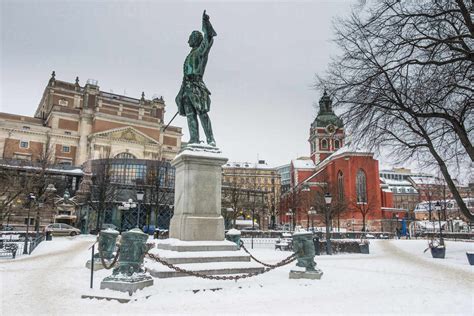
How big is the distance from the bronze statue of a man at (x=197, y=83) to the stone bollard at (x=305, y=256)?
13.4 feet

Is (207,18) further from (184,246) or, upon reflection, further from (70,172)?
(70,172)

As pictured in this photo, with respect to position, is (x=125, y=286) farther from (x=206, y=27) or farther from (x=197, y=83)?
(x=206, y=27)

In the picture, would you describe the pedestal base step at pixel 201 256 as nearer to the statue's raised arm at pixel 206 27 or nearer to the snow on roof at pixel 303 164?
the statue's raised arm at pixel 206 27

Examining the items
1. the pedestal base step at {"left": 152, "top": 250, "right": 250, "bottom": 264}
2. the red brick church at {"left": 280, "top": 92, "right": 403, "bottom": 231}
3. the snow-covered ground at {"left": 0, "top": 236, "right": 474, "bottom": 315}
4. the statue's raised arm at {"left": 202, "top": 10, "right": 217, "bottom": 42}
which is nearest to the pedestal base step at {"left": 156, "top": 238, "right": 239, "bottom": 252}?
the pedestal base step at {"left": 152, "top": 250, "right": 250, "bottom": 264}

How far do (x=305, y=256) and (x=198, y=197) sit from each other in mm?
3407

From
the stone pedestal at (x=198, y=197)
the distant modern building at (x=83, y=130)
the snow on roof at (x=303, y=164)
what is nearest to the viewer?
the stone pedestal at (x=198, y=197)

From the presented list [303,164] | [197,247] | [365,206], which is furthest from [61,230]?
[303,164]

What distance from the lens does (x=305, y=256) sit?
368 inches

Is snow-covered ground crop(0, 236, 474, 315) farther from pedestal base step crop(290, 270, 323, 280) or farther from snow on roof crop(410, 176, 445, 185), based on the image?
snow on roof crop(410, 176, 445, 185)

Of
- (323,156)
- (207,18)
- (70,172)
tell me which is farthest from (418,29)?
(323,156)

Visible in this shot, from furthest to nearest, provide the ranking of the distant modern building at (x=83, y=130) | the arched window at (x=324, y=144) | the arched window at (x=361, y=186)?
the arched window at (x=324, y=144) < the distant modern building at (x=83, y=130) < the arched window at (x=361, y=186)

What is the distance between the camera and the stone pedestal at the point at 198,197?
991cm

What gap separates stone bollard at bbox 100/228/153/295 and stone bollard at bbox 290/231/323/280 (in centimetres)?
396

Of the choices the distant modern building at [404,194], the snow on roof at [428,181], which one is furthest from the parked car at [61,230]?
the distant modern building at [404,194]
